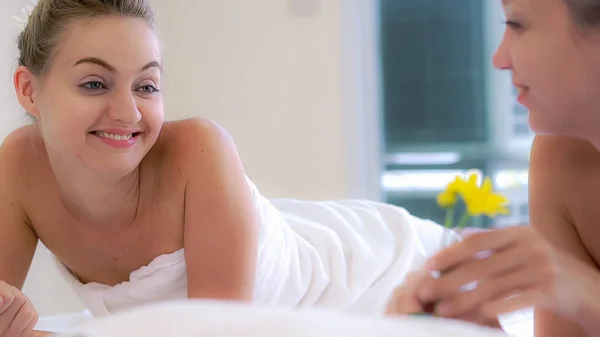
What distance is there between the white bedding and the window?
2912 mm

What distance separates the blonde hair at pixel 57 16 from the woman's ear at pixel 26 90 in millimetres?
19

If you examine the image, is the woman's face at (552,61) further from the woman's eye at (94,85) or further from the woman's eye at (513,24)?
the woman's eye at (94,85)

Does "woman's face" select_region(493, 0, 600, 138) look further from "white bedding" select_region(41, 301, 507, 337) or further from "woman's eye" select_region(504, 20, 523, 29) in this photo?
"white bedding" select_region(41, 301, 507, 337)

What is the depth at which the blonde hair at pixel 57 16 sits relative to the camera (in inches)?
46.6

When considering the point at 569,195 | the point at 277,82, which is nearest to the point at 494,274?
the point at 569,195

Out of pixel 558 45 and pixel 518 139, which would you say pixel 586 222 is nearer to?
pixel 558 45

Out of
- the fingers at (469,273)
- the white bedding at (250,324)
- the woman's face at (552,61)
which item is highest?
the woman's face at (552,61)

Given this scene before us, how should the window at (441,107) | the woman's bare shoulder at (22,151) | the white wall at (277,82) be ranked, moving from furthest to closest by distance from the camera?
the window at (441,107), the white wall at (277,82), the woman's bare shoulder at (22,151)

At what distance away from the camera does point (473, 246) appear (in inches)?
24.3

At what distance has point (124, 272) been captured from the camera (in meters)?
1.33

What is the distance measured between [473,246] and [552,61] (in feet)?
0.76

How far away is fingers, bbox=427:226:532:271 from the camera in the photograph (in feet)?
2.02

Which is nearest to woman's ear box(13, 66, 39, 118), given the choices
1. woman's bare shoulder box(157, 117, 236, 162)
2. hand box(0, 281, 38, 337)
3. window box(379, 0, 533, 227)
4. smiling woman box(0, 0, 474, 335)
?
smiling woman box(0, 0, 474, 335)

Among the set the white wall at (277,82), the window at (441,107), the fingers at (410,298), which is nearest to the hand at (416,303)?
the fingers at (410,298)
